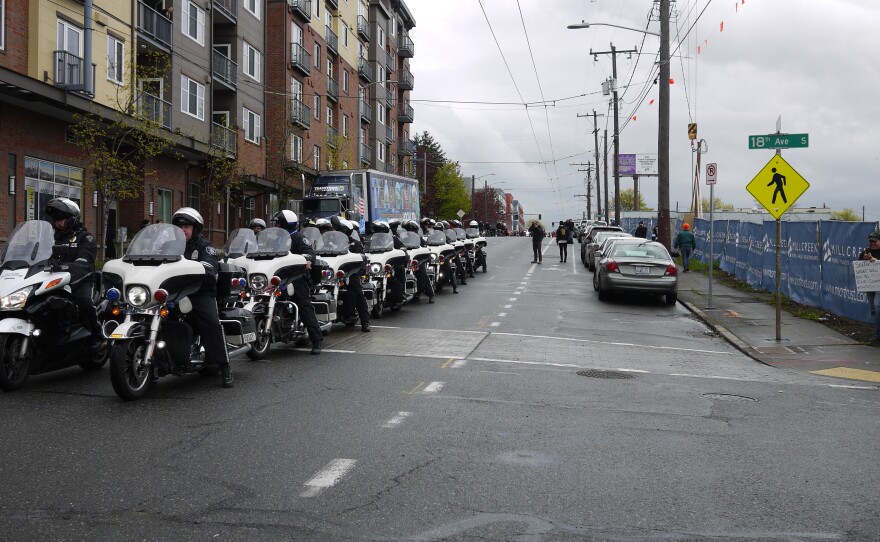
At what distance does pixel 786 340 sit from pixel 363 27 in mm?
52981

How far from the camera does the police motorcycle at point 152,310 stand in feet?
25.1

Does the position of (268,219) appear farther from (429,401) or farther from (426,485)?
(426,485)

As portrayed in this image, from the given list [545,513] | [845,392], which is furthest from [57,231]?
[845,392]

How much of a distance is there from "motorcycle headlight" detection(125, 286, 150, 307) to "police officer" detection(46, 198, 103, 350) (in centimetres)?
126

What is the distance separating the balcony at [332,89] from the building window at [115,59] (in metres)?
26.6

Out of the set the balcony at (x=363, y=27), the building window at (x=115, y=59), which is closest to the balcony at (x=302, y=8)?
the balcony at (x=363, y=27)

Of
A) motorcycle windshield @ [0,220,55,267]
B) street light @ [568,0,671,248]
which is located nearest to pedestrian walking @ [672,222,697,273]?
street light @ [568,0,671,248]

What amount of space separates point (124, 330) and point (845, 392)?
24.4 ft

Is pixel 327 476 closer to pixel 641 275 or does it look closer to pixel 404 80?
pixel 641 275

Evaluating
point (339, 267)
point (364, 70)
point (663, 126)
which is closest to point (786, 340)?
point (339, 267)

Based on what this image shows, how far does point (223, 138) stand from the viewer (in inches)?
1388

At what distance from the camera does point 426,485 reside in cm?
534

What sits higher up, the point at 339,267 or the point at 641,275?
the point at 339,267

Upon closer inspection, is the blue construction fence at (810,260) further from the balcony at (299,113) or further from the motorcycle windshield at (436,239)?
the balcony at (299,113)
